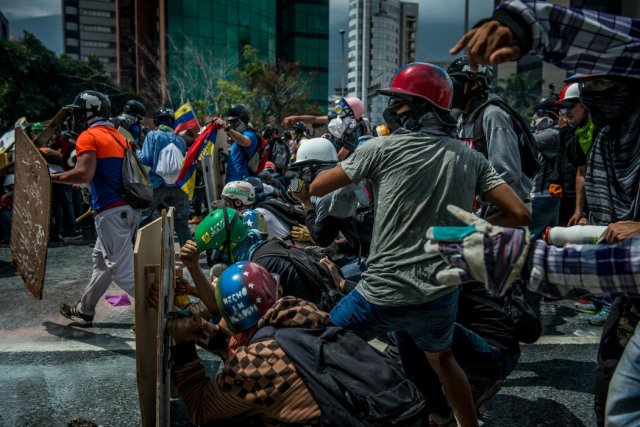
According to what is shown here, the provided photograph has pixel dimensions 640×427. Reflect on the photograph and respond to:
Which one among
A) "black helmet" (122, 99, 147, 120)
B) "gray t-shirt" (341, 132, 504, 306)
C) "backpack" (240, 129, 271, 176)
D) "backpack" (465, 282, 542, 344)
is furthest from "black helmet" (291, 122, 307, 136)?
"gray t-shirt" (341, 132, 504, 306)

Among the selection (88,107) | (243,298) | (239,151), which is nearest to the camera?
(243,298)

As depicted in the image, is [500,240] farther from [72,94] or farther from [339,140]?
[72,94]

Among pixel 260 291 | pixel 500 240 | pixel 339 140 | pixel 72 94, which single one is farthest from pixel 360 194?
pixel 72 94

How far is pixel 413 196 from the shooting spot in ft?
8.51

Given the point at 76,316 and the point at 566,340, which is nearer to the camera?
the point at 566,340

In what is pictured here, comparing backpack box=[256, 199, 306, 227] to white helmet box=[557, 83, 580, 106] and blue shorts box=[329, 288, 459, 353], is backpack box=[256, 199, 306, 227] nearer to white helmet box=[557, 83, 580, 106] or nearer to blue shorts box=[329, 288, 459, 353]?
blue shorts box=[329, 288, 459, 353]

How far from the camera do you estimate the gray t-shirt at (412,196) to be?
2572mm

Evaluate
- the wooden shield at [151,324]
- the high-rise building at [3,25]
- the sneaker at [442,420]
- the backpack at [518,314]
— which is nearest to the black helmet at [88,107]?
the wooden shield at [151,324]

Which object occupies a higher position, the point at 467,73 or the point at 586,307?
the point at 467,73

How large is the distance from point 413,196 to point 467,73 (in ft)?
5.06

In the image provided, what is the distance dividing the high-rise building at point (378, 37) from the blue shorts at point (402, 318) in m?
132

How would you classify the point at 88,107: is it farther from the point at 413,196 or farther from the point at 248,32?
the point at 248,32

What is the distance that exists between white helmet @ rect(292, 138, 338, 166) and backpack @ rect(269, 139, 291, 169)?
689cm

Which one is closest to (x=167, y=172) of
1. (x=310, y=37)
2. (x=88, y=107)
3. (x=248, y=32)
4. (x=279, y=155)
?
(x=88, y=107)
